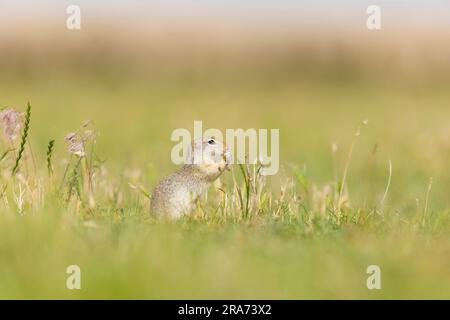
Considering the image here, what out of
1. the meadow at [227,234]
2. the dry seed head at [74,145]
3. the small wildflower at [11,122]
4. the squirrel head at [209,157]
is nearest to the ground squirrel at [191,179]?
the squirrel head at [209,157]

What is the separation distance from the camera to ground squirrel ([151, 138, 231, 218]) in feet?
23.4

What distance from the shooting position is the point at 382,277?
5.80 metres

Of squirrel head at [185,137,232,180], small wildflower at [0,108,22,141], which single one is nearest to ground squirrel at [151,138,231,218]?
squirrel head at [185,137,232,180]

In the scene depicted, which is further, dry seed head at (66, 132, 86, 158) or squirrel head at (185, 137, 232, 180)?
squirrel head at (185, 137, 232, 180)

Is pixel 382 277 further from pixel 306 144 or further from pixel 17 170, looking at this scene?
pixel 306 144

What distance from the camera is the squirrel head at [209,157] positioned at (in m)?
7.41

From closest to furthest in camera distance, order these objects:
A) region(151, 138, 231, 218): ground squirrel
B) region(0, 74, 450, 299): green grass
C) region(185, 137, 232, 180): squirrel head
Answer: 1. region(0, 74, 450, 299): green grass
2. region(151, 138, 231, 218): ground squirrel
3. region(185, 137, 232, 180): squirrel head

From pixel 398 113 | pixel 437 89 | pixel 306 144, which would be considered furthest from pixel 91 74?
pixel 306 144

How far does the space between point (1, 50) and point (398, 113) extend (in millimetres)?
15578

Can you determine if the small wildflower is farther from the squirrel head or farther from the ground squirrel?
the squirrel head

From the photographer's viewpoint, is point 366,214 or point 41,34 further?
point 41,34

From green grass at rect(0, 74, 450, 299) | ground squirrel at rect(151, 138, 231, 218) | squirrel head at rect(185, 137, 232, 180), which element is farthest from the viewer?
squirrel head at rect(185, 137, 232, 180)
